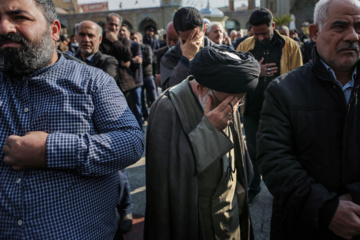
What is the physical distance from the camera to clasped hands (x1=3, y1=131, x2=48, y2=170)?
126cm

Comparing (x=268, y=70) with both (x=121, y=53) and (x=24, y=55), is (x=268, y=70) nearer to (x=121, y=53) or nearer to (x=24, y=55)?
(x=121, y=53)

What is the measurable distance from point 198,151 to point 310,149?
0.59 m

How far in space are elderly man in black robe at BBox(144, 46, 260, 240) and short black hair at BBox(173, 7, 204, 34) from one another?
105cm

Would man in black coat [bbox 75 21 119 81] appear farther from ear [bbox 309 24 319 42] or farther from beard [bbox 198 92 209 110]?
ear [bbox 309 24 319 42]

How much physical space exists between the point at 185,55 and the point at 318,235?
160 centimetres

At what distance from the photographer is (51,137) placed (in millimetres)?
1304

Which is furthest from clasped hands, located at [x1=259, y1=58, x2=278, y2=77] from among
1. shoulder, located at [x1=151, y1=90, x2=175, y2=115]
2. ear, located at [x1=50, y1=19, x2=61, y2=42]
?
ear, located at [x1=50, y1=19, x2=61, y2=42]

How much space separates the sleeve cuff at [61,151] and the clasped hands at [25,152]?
2cm

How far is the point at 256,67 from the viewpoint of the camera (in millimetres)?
1606

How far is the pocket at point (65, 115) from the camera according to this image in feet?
4.56

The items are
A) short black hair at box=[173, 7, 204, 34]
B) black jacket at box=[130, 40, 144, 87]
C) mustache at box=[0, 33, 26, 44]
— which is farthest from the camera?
black jacket at box=[130, 40, 144, 87]

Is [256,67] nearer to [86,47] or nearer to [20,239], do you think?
[20,239]

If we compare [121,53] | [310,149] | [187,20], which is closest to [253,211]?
[310,149]

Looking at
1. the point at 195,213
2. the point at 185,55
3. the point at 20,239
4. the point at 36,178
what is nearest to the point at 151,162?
the point at 195,213
